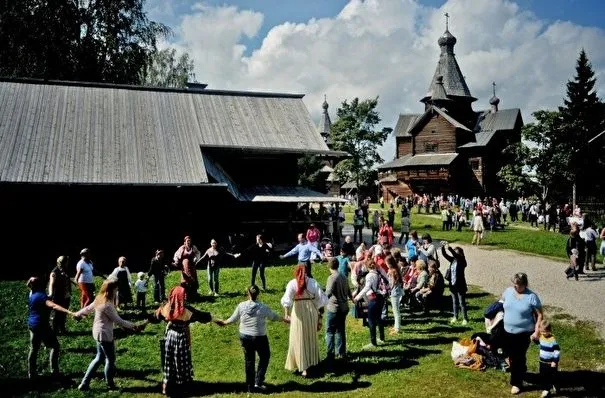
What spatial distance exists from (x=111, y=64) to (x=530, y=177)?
31.9 meters

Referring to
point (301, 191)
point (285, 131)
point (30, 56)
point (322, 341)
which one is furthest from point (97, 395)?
point (30, 56)

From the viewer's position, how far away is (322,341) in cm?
1032

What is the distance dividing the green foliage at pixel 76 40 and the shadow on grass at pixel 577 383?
29785 millimetres

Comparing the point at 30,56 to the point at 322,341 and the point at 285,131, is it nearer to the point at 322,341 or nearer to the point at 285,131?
the point at 285,131

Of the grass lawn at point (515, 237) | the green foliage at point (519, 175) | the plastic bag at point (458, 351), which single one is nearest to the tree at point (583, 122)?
the green foliage at point (519, 175)

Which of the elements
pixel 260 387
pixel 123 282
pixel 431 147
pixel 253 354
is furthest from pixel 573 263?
pixel 431 147

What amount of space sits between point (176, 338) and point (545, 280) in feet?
44.7

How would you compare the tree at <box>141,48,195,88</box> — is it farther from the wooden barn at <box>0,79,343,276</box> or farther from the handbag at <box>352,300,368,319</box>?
the handbag at <box>352,300,368,319</box>

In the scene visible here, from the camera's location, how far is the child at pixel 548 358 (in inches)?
286

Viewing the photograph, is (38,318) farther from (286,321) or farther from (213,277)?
(213,277)

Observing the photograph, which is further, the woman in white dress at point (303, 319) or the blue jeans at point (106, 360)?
the woman in white dress at point (303, 319)

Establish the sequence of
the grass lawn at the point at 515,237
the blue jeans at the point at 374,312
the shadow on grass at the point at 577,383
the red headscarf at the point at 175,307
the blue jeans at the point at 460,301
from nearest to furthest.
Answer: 1. the red headscarf at the point at 175,307
2. the shadow on grass at the point at 577,383
3. the blue jeans at the point at 374,312
4. the blue jeans at the point at 460,301
5. the grass lawn at the point at 515,237

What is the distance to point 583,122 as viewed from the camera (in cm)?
3612

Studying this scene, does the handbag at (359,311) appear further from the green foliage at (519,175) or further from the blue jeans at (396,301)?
the green foliage at (519,175)
